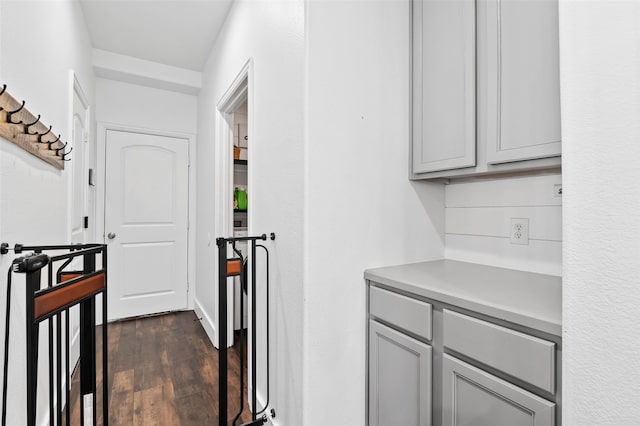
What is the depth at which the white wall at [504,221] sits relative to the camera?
1.39m

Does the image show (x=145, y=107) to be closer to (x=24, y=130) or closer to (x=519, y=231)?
(x=24, y=130)

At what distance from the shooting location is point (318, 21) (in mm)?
1417

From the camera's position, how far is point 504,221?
5.19 ft

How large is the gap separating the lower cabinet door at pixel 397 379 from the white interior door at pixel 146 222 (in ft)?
9.79

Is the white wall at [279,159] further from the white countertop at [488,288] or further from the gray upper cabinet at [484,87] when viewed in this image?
the gray upper cabinet at [484,87]

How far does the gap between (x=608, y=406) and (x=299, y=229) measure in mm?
1085

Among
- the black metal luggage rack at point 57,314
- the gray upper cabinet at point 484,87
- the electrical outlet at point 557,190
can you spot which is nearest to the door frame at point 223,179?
the black metal luggage rack at point 57,314

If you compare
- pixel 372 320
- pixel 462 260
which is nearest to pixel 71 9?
pixel 372 320

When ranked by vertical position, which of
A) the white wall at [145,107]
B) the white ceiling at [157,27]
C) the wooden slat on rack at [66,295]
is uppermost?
the white ceiling at [157,27]

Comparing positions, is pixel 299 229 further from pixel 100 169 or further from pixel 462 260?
pixel 100 169

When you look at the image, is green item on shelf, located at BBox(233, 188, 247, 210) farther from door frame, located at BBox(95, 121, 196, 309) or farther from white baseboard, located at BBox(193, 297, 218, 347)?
white baseboard, located at BBox(193, 297, 218, 347)

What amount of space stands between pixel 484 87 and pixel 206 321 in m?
3.01

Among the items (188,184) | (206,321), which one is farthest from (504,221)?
(188,184)

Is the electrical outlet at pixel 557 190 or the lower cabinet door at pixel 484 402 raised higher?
the electrical outlet at pixel 557 190
